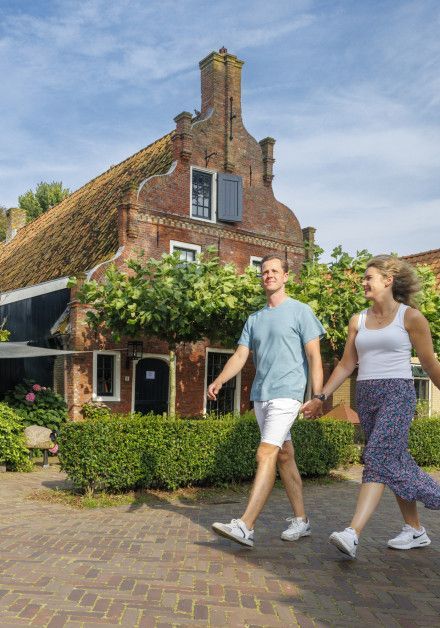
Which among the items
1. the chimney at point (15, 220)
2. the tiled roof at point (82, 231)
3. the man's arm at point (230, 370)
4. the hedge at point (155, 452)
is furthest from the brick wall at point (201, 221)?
the chimney at point (15, 220)

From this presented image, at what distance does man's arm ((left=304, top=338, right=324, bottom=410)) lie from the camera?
4441mm

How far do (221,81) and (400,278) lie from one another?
592 inches

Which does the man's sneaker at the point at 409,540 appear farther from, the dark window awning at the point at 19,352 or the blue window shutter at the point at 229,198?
→ the blue window shutter at the point at 229,198

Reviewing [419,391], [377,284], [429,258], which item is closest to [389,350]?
[377,284]

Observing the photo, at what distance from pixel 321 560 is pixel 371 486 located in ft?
2.01

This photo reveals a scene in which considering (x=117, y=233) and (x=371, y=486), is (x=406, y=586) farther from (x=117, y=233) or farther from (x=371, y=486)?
(x=117, y=233)

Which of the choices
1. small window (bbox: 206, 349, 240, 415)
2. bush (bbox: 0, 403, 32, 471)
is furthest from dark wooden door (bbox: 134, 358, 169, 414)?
bush (bbox: 0, 403, 32, 471)

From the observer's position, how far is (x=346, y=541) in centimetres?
395

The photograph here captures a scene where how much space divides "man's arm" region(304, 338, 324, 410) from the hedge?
3.69 metres

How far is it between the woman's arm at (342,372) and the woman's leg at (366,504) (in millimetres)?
→ 620

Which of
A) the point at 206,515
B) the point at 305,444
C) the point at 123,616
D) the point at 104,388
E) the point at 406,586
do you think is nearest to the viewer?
the point at 123,616

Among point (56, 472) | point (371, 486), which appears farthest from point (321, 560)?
point (56, 472)

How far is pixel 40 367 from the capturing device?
52.2 feet

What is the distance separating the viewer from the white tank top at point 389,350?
418 cm
